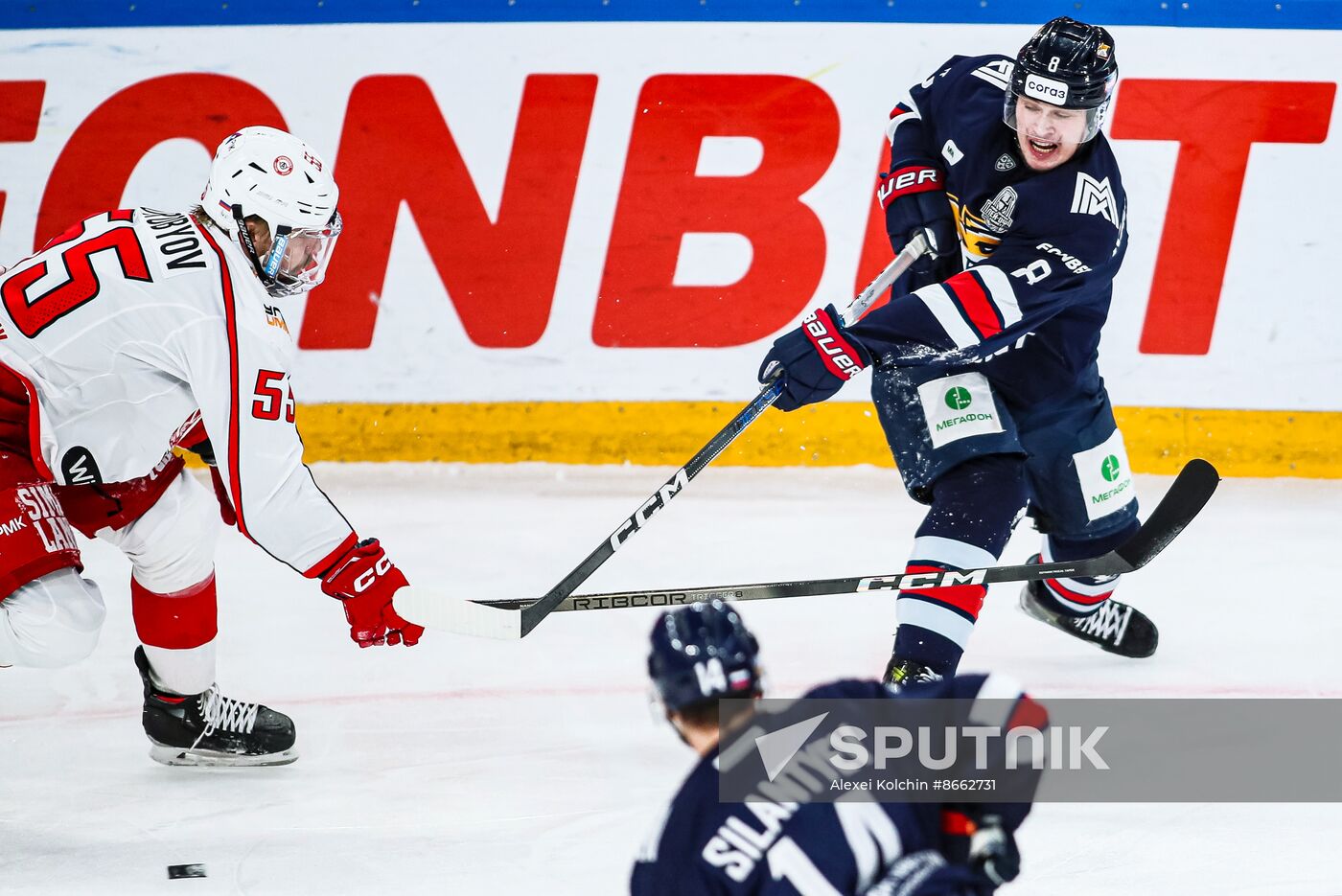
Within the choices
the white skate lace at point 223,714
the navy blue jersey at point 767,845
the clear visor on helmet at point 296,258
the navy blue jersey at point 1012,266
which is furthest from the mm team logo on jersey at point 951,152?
the navy blue jersey at point 767,845

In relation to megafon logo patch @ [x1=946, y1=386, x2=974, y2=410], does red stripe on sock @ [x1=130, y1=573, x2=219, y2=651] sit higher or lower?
lower

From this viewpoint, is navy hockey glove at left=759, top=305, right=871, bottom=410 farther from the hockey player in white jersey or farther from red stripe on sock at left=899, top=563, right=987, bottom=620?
the hockey player in white jersey

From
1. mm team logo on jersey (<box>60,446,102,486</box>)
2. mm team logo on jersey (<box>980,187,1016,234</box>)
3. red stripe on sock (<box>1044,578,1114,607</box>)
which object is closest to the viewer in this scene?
mm team logo on jersey (<box>60,446,102,486</box>)

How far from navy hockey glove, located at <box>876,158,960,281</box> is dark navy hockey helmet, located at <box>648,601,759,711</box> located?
178 cm

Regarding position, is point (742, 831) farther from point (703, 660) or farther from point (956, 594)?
point (956, 594)

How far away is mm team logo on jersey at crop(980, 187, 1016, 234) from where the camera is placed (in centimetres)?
288

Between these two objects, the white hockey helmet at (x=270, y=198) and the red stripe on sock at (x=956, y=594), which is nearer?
the white hockey helmet at (x=270, y=198)

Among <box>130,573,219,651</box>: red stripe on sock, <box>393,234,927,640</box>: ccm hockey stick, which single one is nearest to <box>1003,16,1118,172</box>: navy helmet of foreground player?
<box>393,234,927,640</box>: ccm hockey stick

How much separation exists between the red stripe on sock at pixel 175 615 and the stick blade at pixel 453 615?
0.50m

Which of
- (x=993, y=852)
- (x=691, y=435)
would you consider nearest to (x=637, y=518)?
(x=993, y=852)

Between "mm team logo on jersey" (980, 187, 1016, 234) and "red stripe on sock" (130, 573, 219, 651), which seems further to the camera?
"mm team logo on jersey" (980, 187, 1016, 234)

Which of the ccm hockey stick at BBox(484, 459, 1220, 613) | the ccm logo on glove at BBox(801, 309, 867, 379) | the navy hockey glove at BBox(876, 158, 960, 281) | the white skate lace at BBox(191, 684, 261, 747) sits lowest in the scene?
the white skate lace at BBox(191, 684, 261, 747)

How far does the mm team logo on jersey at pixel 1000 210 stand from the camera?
9.45 feet

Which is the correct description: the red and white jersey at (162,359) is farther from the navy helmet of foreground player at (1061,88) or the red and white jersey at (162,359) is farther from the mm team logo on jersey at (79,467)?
the navy helmet of foreground player at (1061,88)
